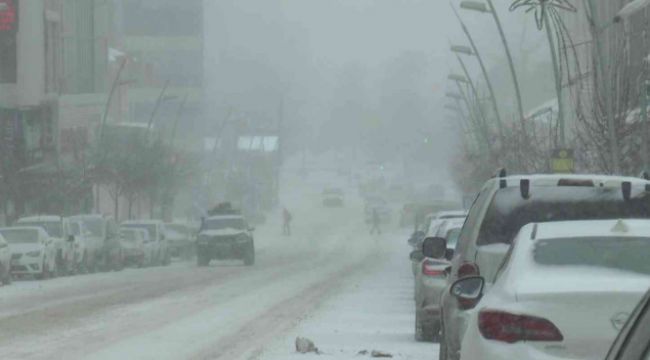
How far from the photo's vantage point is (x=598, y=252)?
1022 centimetres

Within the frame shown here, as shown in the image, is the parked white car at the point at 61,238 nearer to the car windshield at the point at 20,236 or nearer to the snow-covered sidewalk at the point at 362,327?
the car windshield at the point at 20,236

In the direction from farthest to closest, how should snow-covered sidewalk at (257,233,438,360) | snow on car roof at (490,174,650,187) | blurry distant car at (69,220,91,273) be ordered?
blurry distant car at (69,220,91,273), snow-covered sidewalk at (257,233,438,360), snow on car roof at (490,174,650,187)

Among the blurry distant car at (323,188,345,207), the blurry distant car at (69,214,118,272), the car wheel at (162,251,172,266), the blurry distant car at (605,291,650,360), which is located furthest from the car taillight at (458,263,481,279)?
the blurry distant car at (323,188,345,207)

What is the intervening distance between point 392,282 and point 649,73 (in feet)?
26.8

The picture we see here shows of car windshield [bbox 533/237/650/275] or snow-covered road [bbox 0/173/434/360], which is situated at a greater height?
car windshield [bbox 533/237/650/275]

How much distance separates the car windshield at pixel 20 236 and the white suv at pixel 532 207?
32243mm

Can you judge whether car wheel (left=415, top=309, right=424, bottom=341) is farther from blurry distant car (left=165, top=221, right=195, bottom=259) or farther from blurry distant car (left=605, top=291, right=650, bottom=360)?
blurry distant car (left=165, top=221, right=195, bottom=259)

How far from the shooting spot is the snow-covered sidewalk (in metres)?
19.7

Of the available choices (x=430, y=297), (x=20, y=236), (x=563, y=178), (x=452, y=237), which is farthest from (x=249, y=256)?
(x=563, y=178)

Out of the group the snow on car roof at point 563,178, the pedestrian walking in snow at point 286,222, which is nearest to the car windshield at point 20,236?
the snow on car roof at point 563,178

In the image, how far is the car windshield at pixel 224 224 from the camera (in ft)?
191

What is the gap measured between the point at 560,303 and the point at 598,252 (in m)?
1.03

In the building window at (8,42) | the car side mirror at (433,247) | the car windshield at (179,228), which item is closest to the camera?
the car side mirror at (433,247)

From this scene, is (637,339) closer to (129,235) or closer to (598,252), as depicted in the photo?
(598,252)
